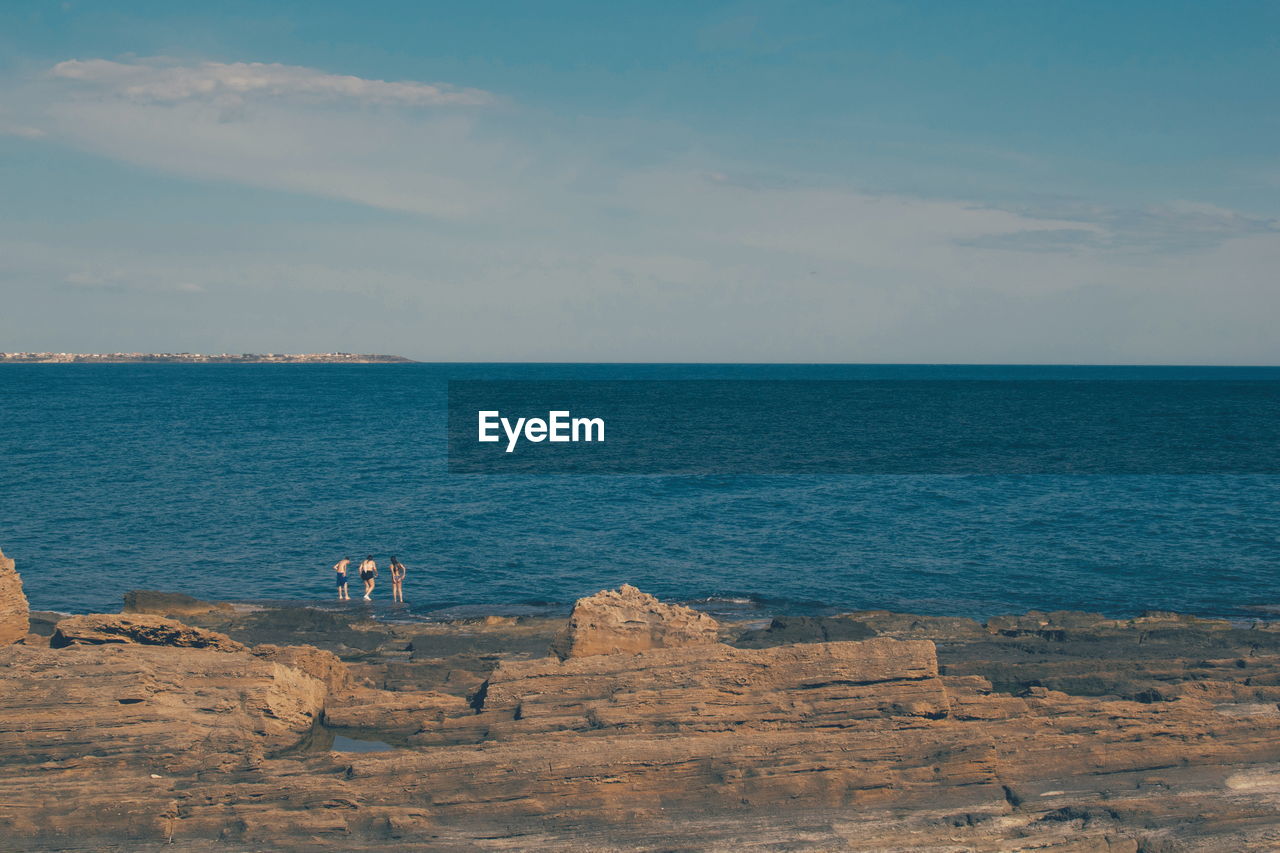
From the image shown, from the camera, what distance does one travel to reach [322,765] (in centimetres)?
1495

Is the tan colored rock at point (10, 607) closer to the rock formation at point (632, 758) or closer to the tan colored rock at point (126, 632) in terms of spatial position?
the tan colored rock at point (126, 632)

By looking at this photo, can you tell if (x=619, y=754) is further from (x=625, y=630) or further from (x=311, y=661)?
(x=311, y=661)

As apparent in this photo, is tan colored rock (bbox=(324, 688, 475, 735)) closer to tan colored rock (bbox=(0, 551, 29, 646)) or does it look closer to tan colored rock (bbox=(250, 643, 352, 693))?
tan colored rock (bbox=(250, 643, 352, 693))

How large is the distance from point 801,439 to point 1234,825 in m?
76.7

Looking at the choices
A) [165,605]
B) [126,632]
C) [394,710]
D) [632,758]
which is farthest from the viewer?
[165,605]

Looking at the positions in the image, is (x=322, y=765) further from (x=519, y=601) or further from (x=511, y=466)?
(x=511, y=466)

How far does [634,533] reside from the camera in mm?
46594

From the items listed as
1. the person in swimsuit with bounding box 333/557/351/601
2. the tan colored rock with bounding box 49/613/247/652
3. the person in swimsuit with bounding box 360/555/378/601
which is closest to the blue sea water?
the person in swimsuit with bounding box 333/557/351/601

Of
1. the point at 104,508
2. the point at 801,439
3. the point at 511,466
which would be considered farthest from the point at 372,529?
the point at 801,439

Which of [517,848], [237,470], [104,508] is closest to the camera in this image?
[517,848]

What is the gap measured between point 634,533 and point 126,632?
30.6 metres
